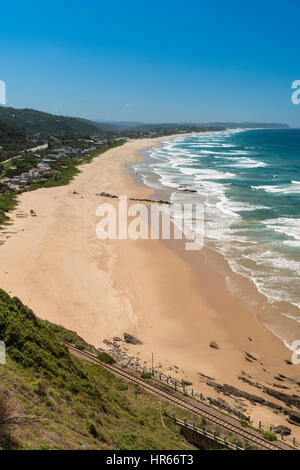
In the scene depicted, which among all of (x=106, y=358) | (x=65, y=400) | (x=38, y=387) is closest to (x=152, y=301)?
(x=106, y=358)

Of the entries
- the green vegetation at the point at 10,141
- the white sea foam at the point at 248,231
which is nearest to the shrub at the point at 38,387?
the white sea foam at the point at 248,231

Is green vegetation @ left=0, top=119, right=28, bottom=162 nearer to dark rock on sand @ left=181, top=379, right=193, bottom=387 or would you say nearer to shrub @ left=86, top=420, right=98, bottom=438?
dark rock on sand @ left=181, top=379, right=193, bottom=387

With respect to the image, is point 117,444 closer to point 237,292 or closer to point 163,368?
point 163,368

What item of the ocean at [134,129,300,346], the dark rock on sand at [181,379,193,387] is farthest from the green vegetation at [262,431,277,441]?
the ocean at [134,129,300,346]

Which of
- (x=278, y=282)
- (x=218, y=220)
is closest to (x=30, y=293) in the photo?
(x=278, y=282)

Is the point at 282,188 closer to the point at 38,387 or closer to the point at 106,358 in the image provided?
the point at 106,358

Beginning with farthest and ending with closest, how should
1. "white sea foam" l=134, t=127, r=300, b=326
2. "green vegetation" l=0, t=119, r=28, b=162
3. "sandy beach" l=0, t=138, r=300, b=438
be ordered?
1. "green vegetation" l=0, t=119, r=28, b=162
2. "white sea foam" l=134, t=127, r=300, b=326
3. "sandy beach" l=0, t=138, r=300, b=438
